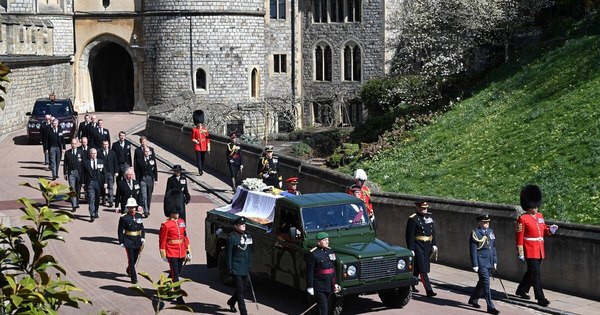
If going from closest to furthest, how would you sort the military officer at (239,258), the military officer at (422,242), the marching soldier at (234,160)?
the military officer at (239,258) → the military officer at (422,242) → the marching soldier at (234,160)

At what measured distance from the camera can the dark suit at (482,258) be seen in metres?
15.3

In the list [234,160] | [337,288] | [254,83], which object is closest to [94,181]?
[234,160]

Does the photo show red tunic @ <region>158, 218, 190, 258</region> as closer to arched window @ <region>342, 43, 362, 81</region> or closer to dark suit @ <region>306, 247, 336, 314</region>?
dark suit @ <region>306, 247, 336, 314</region>

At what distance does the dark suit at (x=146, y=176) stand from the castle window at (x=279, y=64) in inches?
1371

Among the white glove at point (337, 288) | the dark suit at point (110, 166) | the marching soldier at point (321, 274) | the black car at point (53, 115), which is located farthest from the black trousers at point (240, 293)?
the black car at point (53, 115)

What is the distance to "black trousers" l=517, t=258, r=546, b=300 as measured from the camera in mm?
15477

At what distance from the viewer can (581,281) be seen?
52.2ft

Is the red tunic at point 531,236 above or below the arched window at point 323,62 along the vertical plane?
below

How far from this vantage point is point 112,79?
58844 millimetres

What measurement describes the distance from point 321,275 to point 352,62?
143 feet

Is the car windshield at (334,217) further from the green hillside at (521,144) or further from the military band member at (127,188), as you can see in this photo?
the military band member at (127,188)

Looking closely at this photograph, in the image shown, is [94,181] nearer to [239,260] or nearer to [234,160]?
[234,160]

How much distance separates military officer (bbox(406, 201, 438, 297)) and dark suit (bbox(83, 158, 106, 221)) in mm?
9265

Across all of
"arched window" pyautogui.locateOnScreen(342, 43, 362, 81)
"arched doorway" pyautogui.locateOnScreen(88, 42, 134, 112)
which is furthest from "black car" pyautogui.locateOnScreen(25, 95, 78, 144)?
"arched window" pyautogui.locateOnScreen(342, 43, 362, 81)
